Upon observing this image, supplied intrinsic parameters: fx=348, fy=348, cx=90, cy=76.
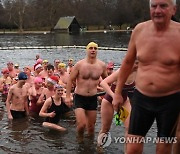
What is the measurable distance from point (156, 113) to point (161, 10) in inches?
43.4

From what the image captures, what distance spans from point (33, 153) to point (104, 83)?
210cm

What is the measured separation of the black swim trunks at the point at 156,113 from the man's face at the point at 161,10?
0.81 m

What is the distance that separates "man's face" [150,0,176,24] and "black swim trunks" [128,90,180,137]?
2.65 ft

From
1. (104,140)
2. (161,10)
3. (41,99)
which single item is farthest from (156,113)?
(41,99)

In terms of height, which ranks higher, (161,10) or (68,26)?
(161,10)

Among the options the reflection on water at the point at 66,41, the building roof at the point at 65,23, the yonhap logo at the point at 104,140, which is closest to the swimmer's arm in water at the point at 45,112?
the yonhap logo at the point at 104,140

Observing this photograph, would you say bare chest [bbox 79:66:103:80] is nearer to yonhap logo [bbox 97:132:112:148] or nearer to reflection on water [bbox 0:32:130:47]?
yonhap logo [bbox 97:132:112:148]

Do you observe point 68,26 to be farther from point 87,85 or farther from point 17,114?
point 87,85

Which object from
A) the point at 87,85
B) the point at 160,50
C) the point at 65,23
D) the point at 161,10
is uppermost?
the point at 65,23

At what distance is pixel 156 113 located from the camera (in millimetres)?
3781

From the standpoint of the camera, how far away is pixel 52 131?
7.82m

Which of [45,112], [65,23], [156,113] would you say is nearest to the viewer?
[156,113]

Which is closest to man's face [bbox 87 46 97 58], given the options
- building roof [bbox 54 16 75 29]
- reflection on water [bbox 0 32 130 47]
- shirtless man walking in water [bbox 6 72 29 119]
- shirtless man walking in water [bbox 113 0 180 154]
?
shirtless man walking in water [bbox 6 72 29 119]

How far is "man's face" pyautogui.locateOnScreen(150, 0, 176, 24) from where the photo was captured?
350 cm
